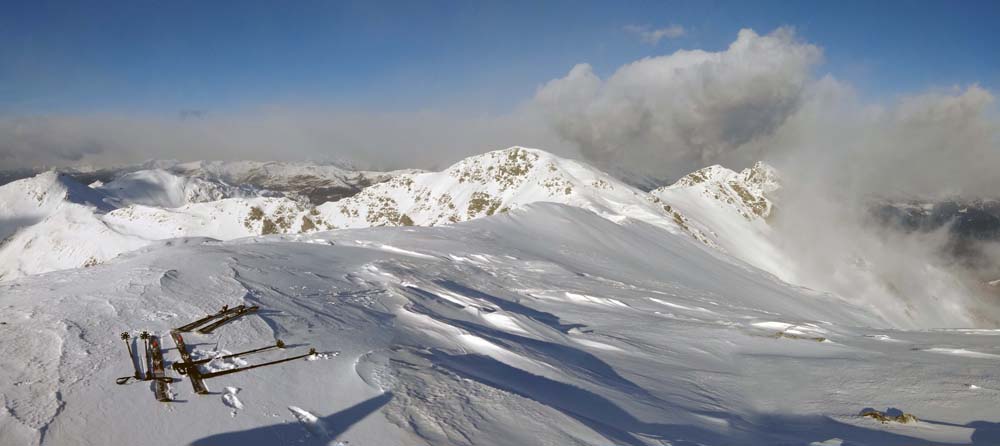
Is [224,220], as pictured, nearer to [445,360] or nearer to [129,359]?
[129,359]

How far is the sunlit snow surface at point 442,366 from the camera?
181 inches

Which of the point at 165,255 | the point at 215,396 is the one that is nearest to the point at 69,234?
the point at 165,255

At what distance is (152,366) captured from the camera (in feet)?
17.5

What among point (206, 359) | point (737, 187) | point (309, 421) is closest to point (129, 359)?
point (206, 359)

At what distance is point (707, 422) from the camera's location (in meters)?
6.17

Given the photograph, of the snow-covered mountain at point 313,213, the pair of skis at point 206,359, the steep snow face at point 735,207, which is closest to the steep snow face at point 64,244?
the snow-covered mountain at point 313,213

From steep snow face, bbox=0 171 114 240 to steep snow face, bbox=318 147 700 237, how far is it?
414 feet

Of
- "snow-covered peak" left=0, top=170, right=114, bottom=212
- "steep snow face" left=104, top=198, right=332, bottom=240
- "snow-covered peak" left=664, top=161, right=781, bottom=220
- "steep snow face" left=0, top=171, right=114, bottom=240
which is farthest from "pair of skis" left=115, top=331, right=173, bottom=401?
"snow-covered peak" left=0, top=170, right=114, bottom=212

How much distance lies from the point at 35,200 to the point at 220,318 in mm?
243473

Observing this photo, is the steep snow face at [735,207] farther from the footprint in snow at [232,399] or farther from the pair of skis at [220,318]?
the footprint in snow at [232,399]

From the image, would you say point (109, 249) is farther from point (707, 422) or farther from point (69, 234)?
point (707, 422)

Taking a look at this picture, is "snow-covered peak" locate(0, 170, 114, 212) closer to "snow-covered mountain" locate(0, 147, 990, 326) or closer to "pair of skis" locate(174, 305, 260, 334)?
"snow-covered mountain" locate(0, 147, 990, 326)

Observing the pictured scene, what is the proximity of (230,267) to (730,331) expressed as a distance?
11.9 m

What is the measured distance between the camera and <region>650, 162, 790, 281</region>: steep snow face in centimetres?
10531
